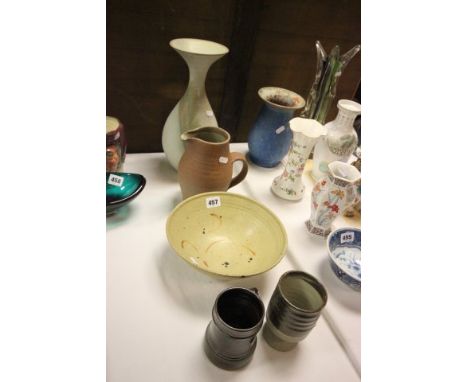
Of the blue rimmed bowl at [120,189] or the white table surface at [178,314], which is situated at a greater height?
the blue rimmed bowl at [120,189]

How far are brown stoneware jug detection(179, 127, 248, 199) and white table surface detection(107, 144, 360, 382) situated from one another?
0.13 meters

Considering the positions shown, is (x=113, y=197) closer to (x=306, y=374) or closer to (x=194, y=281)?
(x=194, y=281)

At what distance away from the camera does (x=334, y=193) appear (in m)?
0.89

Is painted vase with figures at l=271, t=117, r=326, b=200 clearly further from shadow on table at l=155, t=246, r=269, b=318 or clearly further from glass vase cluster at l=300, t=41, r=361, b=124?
shadow on table at l=155, t=246, r=269, b=318

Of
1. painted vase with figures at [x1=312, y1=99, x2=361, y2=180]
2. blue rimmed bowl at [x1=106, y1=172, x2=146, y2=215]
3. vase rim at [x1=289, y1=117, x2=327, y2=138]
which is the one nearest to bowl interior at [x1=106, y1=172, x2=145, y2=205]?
blue rimmed bowl at [x1=106, y1=172, x2=146, y2=215]

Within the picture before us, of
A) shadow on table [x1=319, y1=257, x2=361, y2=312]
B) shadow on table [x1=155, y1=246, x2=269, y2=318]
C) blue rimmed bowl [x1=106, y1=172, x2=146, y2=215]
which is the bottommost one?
shadow on table [x1=319, y1=257, x2=361, y2=312]

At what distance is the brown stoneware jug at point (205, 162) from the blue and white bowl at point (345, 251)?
12.5 inches

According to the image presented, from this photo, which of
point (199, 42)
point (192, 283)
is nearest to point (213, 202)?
point (192, 283)

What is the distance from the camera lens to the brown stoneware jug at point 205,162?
850 mm

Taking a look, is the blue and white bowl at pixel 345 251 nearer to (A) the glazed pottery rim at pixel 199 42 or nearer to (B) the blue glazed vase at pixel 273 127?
(B) the blue glazed vase at pixel 273 127

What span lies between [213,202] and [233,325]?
0.35m

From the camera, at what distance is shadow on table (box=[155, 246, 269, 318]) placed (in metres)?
0.72

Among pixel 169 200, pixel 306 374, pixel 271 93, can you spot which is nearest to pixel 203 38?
pixel 271 93

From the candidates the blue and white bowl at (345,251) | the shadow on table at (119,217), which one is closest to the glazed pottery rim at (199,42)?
the shadow on table at (119,217)
